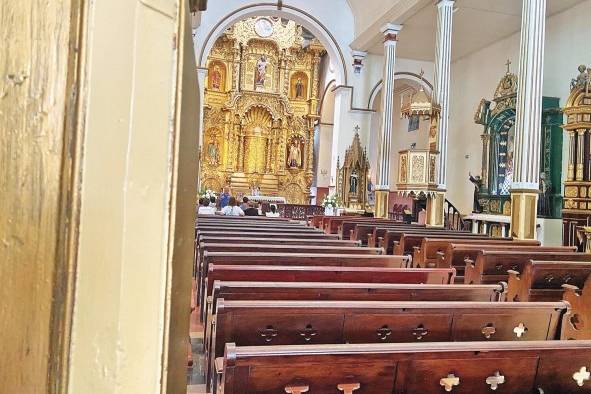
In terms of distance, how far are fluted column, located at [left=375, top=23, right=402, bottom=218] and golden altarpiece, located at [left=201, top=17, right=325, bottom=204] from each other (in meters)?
6.51

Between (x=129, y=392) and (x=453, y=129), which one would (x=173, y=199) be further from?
(x=453, y=129)

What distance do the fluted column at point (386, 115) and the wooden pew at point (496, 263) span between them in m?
7.65

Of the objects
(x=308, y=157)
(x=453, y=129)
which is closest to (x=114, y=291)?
(x=453, y=129)

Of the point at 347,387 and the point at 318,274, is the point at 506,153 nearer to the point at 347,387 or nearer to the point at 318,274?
the point at 318,274

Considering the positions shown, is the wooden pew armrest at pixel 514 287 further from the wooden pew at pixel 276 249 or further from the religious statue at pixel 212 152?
the religious statue at pixel 212 152

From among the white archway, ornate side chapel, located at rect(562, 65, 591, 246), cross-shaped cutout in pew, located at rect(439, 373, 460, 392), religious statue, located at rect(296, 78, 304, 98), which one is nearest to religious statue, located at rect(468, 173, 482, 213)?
ornate side chapel, located at rect(562, 65, 591, 246)

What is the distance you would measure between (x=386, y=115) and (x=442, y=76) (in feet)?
7.80

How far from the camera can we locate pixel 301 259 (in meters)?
3.79

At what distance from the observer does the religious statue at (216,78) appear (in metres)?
18.0

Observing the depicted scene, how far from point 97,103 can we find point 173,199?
0.13 m

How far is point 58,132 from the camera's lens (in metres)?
0.48

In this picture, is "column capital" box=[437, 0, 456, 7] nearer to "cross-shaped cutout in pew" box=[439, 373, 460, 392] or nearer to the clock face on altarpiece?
"cross-shaped cutout in pew" box=[439, 373, 460, 392]

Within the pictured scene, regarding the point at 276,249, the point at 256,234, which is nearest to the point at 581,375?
the point at 276,249

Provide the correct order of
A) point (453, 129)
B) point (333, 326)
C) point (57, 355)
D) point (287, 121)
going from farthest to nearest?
point (287, 121), point (453, 129), point (333, 326), point (57, 355)
